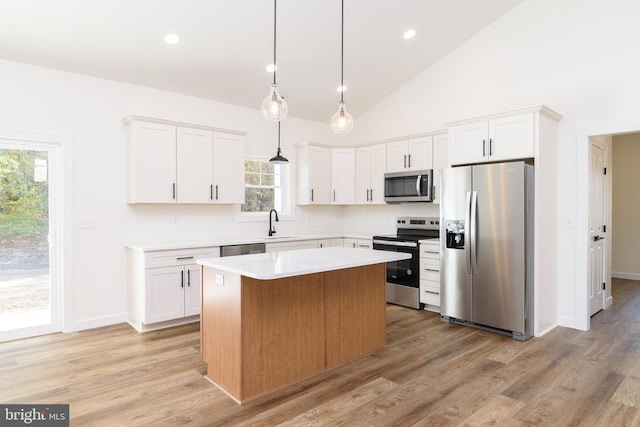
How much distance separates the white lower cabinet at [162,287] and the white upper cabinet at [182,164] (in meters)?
0.66

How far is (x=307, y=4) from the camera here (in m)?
3.74

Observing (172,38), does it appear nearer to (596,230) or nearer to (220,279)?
(220,279)

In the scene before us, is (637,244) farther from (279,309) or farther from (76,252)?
(76,252)

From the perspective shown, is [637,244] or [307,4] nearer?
[307,4]

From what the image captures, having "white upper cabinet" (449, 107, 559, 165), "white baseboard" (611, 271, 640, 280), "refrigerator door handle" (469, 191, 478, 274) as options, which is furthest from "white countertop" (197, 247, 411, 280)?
"white baseboard" (611, 271, 640, 280)

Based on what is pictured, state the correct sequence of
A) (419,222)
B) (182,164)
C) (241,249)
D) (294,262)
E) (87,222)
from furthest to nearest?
(419,222) < (241,249) < (182,164) < (87,222) < (294,262)

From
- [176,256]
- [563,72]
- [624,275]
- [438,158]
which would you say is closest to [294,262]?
[176,256]

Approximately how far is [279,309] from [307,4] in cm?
294

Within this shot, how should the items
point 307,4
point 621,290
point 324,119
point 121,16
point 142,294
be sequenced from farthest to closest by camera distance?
point 324,119 < point 621,290 < point 142,294 < point 307,4 < point 121,16

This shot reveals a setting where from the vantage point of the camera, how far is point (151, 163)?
13.9 ft

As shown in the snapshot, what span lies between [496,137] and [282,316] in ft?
9.67

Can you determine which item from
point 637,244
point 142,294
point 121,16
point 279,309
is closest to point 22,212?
point 142,294

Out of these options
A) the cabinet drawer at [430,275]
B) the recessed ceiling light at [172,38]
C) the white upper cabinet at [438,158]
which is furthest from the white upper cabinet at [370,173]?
the recessed ceiling light at [172,38]

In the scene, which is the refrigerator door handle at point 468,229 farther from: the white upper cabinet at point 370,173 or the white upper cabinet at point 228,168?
the white upper cabinet at point 228,168
